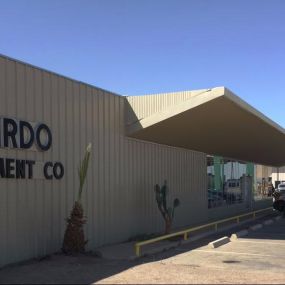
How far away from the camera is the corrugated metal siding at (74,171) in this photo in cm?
1134

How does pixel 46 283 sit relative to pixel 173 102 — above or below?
below

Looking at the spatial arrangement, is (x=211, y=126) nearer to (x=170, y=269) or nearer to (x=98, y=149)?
(x=98, y=149)

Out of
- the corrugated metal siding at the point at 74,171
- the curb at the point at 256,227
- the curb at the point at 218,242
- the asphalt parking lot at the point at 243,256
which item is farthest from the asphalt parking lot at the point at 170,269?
the curb at the point at 256,227

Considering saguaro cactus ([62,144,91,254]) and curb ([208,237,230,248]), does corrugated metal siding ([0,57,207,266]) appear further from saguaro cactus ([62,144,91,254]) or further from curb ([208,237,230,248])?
curb ([208,237,230,248])

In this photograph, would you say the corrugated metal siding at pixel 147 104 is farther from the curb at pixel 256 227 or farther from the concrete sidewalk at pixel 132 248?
the curb at pixel 256 227

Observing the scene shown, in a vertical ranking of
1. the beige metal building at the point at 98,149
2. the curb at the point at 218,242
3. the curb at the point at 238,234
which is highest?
the beige metal building at the point at 98,149

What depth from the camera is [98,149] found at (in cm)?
1477

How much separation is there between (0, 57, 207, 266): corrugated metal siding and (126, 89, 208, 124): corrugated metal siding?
0.30 m

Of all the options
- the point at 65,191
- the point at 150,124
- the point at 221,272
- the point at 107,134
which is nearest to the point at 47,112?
the point at 65,191

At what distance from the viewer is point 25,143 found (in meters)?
11.6

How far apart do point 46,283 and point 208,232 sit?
10.0m

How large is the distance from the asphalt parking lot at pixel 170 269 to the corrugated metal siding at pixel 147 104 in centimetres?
431

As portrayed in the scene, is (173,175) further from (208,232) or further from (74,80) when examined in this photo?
(74,80)

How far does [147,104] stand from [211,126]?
3256 millimetres
